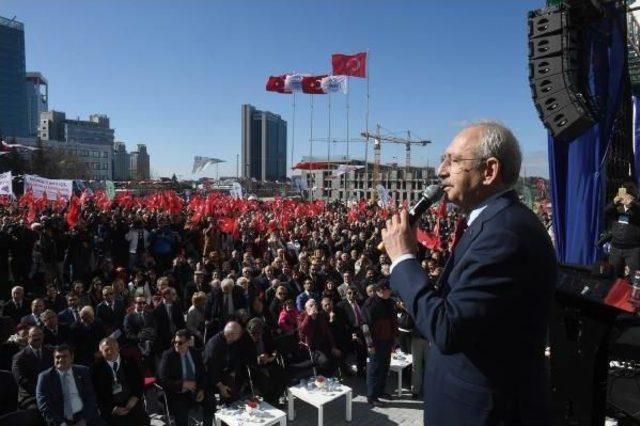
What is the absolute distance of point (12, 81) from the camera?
149 metres

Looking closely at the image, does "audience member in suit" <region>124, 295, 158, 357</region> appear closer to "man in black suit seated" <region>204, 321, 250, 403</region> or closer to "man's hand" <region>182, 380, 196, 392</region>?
"man in black suit seated" <region>204, 321, 250, 403</region>

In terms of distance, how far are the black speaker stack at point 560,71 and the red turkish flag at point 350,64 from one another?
93.6 ft

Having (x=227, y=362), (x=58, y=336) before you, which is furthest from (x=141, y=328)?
(x=227, y=362)

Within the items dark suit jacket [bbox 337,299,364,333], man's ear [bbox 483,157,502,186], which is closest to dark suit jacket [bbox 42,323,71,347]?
dark suit jacket [bbox 337,299,364,333]

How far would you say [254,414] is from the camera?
5.59m

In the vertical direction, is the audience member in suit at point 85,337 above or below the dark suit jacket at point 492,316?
below

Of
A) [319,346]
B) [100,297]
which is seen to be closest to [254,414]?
[319,346]

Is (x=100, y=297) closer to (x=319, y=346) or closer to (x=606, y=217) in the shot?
(x=319, y=346)

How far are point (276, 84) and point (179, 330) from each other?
33.2 meters

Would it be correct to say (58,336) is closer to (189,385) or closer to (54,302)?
(54,302)

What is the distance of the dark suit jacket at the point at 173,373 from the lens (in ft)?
19.5

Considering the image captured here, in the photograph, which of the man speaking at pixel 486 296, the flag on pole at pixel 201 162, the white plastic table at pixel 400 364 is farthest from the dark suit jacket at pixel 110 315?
the flag on pole at pixel 201 162

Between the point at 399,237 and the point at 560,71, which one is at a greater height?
the point at 560,71

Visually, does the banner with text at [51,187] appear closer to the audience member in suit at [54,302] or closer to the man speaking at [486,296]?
the audience member in suit at [54,302]
